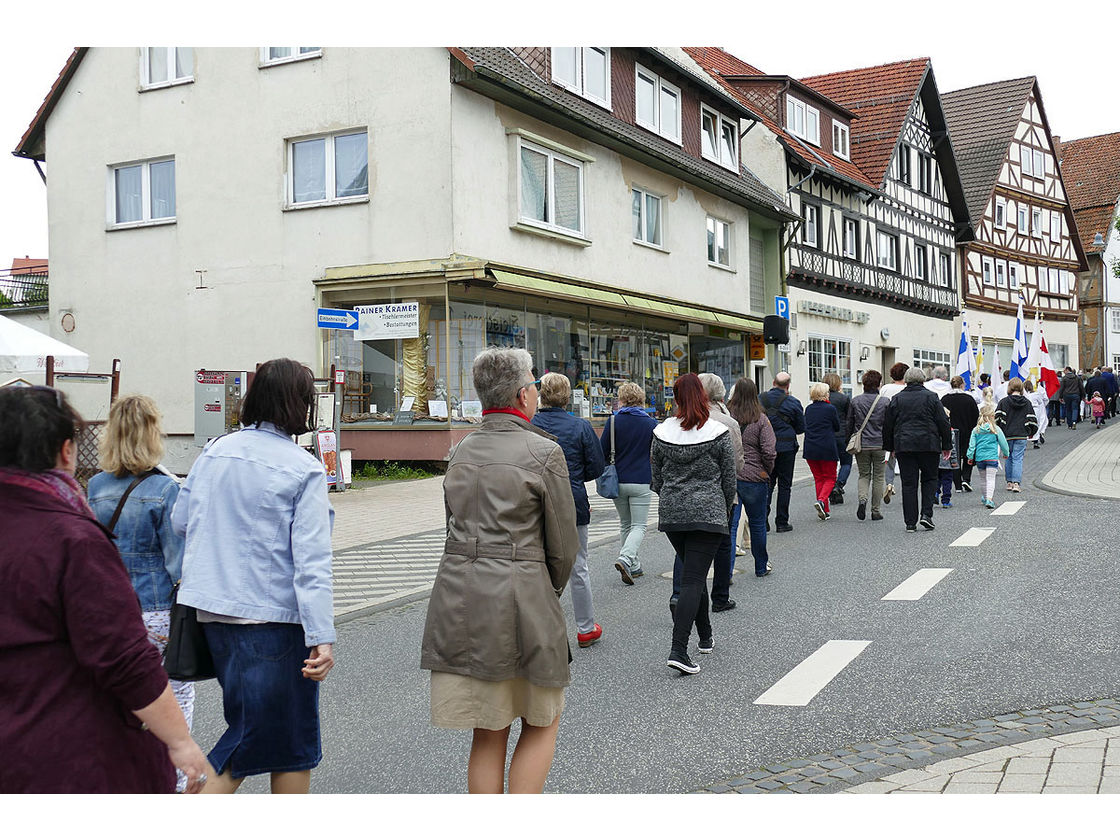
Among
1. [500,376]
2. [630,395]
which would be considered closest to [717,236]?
[630,395]

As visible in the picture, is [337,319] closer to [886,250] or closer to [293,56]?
[293,56]

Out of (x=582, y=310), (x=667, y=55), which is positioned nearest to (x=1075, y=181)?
(x=667, y=55)

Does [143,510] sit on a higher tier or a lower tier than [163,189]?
lower

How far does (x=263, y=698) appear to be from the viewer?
3686 millimetres

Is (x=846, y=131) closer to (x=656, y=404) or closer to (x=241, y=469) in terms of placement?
(x=656, y=404)

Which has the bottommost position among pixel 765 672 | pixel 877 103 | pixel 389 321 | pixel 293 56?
pixel 765 672

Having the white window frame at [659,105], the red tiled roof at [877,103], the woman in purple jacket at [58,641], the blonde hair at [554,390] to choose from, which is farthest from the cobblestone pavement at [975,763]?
the red tiled roof at [877,103]

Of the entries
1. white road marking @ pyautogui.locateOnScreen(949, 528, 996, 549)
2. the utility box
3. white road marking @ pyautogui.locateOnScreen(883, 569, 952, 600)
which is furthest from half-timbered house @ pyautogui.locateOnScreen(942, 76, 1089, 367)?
white road marking @ pyautogui.locateOnScreen(883, 569, 952, 600)

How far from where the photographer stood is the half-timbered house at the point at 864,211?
3284cm

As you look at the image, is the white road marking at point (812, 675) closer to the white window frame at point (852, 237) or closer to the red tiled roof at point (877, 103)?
the white window frame at point (852, 237)

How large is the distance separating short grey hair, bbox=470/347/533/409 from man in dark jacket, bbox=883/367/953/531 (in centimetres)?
904

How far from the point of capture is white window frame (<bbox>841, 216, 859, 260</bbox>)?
35.2 m

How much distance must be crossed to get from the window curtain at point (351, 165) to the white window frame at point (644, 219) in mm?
6634

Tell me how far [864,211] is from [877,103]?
467cm
